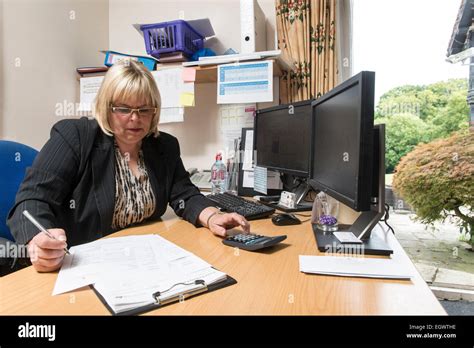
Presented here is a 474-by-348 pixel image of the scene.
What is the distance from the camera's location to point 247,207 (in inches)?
50.8

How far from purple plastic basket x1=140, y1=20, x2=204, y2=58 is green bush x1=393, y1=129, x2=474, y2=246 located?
1294 millimetres

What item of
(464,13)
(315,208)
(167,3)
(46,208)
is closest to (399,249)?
(315,208)

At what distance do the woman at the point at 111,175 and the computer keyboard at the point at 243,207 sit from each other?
0.13m

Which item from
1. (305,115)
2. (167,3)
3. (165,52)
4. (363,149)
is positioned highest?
(167,3)

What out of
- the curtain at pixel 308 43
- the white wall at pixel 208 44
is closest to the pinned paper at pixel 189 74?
the white wall at pixel 208 44

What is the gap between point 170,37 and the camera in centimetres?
177

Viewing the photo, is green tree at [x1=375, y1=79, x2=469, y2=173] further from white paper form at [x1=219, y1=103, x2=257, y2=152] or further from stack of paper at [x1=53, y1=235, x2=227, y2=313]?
stack of paper at [x1=53, y1=235, x2=227, y2=313]

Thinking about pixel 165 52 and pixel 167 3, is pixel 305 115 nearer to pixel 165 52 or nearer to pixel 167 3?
pixel 165 52

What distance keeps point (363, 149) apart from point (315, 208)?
1.48 ft

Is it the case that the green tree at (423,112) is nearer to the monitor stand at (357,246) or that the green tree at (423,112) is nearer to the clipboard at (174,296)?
the monitor stand at (357,246)

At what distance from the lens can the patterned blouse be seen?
1.12 meters

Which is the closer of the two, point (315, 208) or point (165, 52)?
point (315, 208)

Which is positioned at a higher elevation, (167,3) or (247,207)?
(167,3)

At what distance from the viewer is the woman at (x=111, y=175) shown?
99cm
